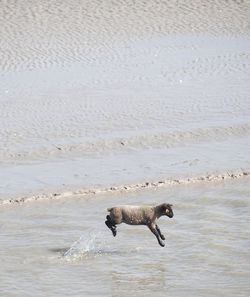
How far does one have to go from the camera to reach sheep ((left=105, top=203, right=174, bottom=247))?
10992 millimetres

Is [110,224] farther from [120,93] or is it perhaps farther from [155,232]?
[120,93]

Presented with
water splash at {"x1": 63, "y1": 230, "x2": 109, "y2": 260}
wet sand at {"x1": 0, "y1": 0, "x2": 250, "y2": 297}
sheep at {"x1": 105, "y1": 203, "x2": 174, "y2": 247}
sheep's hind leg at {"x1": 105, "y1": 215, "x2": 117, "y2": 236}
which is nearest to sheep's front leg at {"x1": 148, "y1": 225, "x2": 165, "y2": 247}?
sheep at {"x1": 105, "y1": 203, "x2": 174, "y2": 247}

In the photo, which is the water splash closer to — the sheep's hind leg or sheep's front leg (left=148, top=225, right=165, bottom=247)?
the sheep's hind leg

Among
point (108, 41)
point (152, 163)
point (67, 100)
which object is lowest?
point (152, 163)

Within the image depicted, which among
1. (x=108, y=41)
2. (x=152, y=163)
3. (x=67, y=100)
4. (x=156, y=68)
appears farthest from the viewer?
(x=108, y=41)

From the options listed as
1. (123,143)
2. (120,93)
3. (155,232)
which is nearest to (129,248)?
(155,232)

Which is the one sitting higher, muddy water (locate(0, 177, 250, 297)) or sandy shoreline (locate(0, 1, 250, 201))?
sandy shoreline (locate(0, 1, 250, 201))

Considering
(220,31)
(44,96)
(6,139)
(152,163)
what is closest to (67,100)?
(44,96)

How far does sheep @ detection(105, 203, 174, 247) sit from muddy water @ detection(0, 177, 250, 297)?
29 centimetres

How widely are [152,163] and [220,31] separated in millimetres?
7905

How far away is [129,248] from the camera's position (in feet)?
37.2

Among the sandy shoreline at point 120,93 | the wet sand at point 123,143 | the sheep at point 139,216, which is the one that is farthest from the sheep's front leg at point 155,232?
the sandy shoreline at point 120,93

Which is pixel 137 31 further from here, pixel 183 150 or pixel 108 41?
pixel 183 150

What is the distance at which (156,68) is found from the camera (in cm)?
1922
